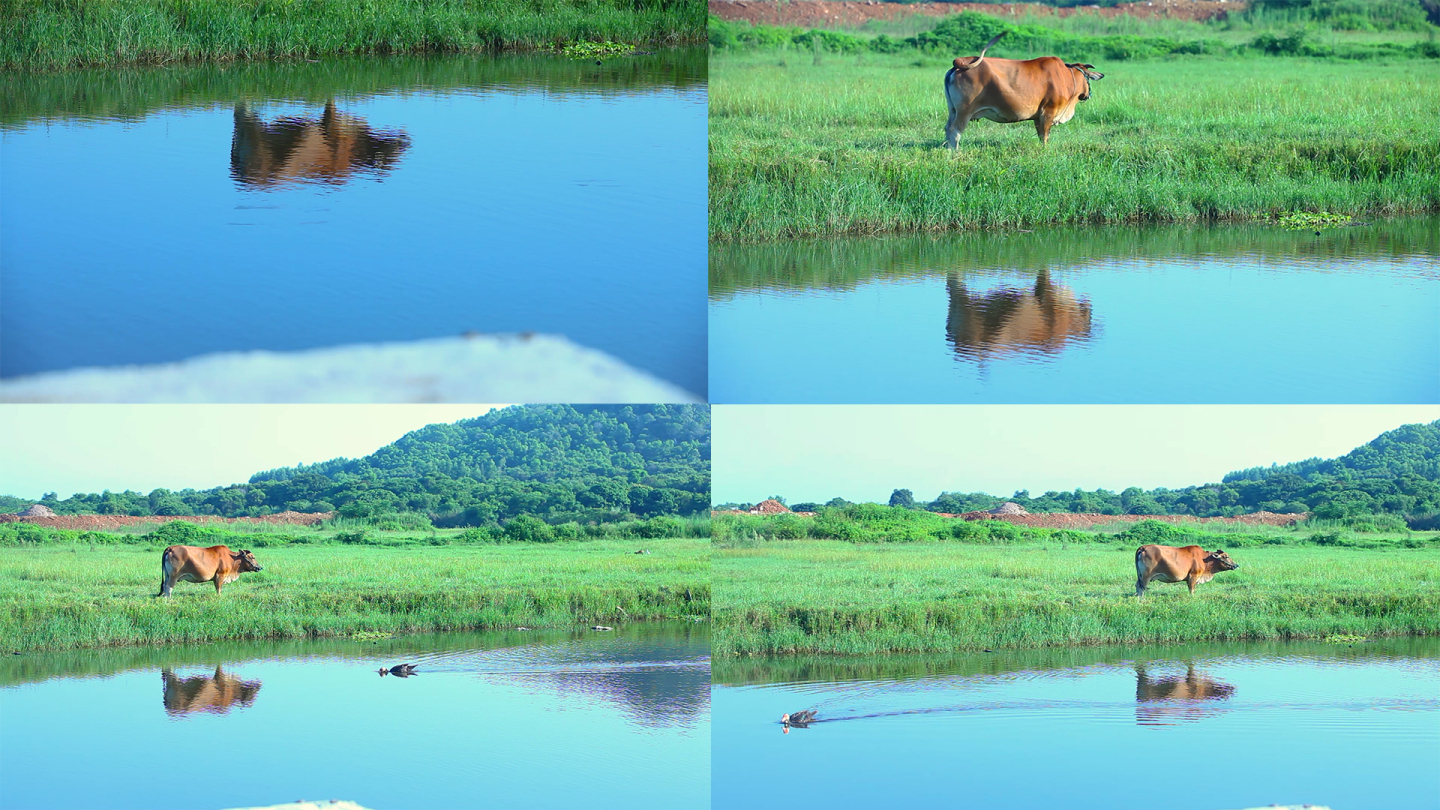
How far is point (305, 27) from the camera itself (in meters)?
16.1

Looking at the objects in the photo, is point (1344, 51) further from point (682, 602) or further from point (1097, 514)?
point (682, 602)

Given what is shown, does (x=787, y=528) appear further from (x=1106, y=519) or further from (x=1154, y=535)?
(x=1106, y=519)

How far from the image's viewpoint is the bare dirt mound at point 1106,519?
15.8 metres

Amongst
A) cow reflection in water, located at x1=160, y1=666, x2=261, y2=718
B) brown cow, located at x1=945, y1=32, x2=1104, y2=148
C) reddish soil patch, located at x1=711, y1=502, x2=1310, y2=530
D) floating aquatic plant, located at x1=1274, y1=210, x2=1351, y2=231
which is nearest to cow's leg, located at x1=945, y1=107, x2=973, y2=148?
brown cow, located at x1=945, y1=32, x2=1104, y2=148

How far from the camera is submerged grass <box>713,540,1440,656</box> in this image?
10.7m

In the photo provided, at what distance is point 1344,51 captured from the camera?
76.1 feet

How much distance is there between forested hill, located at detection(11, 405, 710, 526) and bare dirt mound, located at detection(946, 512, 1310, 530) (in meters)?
4.09

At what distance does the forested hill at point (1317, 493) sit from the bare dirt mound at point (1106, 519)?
11 cm

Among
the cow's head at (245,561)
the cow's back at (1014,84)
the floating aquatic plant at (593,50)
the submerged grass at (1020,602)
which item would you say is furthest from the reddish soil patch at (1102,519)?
the cow's head at (245,561)

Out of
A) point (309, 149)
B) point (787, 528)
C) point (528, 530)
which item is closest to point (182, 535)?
point (528, 530)

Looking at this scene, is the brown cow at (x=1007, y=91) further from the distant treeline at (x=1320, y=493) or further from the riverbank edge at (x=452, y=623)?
the riverbank edge at (x=452, y=623)

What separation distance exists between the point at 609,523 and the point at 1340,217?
945 cm

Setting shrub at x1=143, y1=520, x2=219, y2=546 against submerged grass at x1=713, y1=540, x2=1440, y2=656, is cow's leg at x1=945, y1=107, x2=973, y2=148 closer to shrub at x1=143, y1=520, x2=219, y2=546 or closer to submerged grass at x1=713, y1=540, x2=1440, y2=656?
submerged grass at x1=713, y1=540, x2=1440, y2=656

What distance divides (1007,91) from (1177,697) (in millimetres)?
6867
